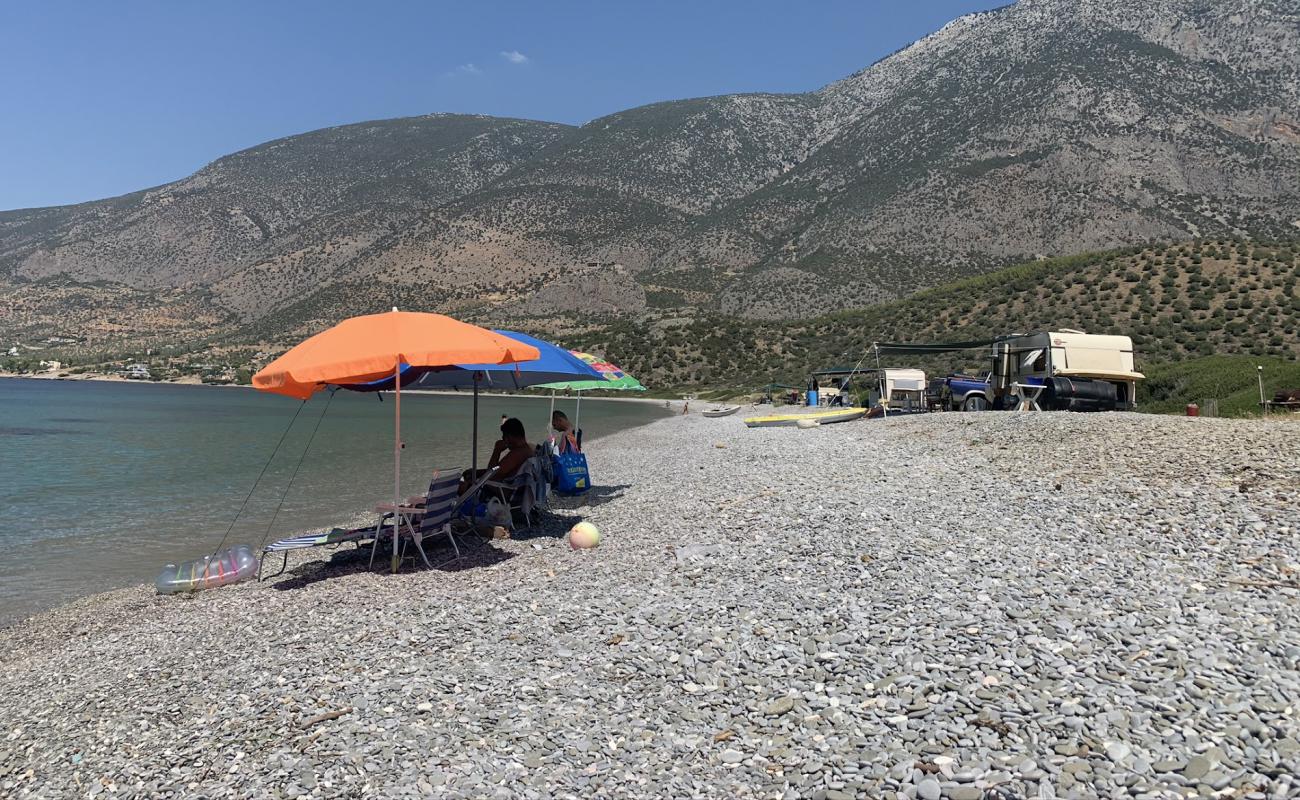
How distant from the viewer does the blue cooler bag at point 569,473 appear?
1200 cm

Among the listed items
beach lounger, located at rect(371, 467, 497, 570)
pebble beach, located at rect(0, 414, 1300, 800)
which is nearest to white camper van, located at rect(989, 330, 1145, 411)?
pebble beach, located at rect(0, 414, 1300, 800)

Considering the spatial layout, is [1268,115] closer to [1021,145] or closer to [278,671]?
[1021,145]

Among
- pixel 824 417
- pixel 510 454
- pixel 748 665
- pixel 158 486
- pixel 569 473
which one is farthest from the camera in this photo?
pixel 824 417

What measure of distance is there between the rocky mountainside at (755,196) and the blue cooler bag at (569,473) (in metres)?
61.7

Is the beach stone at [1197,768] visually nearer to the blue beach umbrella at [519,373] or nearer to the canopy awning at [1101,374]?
the blue beach umbrella at [519,373]

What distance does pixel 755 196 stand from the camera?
355 feet

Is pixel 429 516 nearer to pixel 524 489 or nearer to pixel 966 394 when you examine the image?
pixel 524 489

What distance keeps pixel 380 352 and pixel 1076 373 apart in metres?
19.7

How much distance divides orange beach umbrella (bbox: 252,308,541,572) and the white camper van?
56.7 feet

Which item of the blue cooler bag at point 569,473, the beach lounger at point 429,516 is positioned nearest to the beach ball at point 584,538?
the beach lounger at point 429,516

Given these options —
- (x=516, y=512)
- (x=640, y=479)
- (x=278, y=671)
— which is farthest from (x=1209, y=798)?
(x=640, y=479)

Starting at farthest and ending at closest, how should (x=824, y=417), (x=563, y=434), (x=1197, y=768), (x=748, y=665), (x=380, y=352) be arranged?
1. (x=824, y=417)
2. (x=563, y=434)
3. (x=380, y=352)
4. (x=748, y=665)
5. (x=1197, y=768)

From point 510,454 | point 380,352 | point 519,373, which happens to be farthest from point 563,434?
point 380,352

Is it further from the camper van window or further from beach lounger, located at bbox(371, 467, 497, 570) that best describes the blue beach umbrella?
the camper van window
